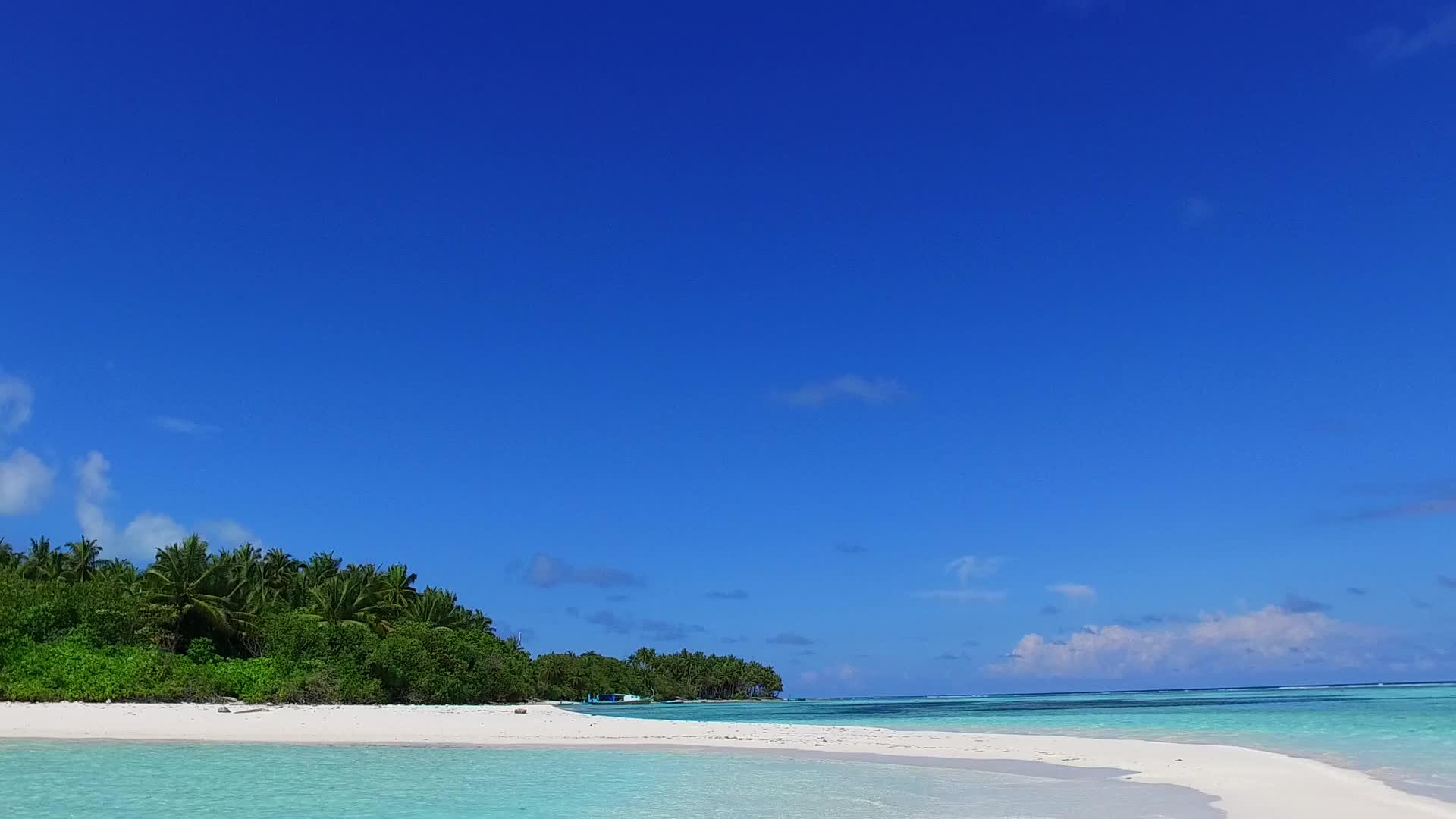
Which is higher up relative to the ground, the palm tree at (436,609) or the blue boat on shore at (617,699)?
the palm tree at (436,609)

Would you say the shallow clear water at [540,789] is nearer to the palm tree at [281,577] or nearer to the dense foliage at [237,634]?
the dense foliage at [237,634]

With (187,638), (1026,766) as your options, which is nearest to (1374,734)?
(1026,766)

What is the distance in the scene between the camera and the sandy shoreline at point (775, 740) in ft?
44.0

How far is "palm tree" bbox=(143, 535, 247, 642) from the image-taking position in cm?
4941

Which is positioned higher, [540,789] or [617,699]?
[617,699]

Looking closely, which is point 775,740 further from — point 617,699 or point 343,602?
point 617,699

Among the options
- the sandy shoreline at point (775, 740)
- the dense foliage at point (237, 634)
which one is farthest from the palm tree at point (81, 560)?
the sandy shoreline at point (775, 740)

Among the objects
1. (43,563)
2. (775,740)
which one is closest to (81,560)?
(43,563)

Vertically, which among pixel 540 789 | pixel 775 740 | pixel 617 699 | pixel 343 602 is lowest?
pixel 540 789

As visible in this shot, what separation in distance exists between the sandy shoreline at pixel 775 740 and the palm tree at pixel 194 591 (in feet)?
48.0

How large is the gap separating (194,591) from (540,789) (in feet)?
138

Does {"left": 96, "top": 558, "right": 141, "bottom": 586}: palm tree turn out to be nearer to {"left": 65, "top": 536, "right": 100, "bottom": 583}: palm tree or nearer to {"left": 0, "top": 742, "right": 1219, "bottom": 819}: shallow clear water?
{"left": 65, "top": 536, "right": 100, "bottom": 583}: palm tree

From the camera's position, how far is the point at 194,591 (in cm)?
5038

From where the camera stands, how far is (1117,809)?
12.1 m
